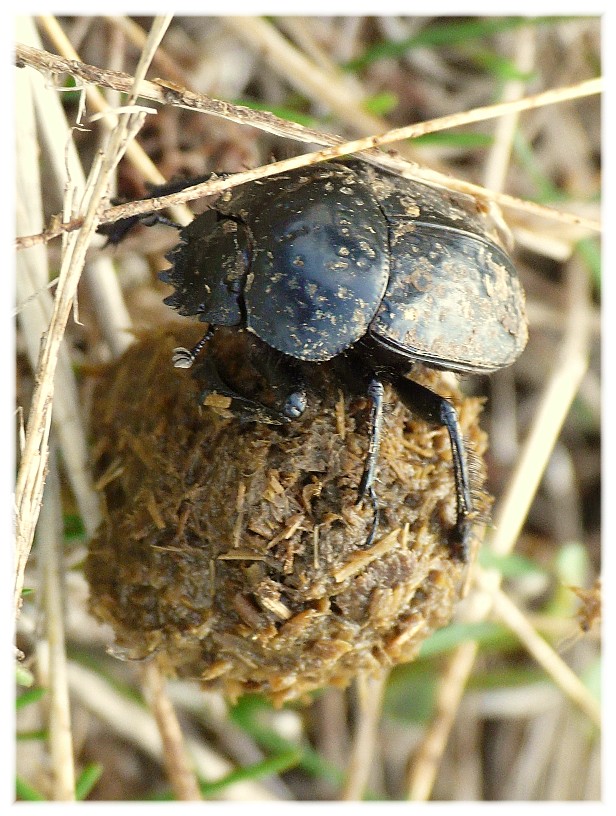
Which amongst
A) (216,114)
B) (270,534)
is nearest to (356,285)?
(216,114)

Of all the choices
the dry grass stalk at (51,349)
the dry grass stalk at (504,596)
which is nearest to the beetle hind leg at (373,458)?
the dry grass stalk at (51,349)

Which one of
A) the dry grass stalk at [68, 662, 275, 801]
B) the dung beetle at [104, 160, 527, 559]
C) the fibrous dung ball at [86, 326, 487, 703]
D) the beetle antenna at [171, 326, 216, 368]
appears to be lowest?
the dry grass stalk at [68, 662, 275, 801]

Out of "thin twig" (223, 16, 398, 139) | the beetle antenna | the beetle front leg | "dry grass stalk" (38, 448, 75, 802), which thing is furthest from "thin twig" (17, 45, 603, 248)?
"thin twig" (223, 16, 398, 139)

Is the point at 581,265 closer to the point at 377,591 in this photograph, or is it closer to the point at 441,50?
the point at 441,50

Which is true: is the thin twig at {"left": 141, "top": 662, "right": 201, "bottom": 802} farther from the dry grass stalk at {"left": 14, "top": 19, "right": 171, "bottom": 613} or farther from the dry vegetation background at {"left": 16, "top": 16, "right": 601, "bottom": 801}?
the dry grass stalk at {"left": 14, "top": 19, "right": 171, "bottom": 613}

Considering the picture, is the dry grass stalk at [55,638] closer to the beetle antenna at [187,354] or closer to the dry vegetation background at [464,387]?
the dry vegetation background at [464,387]

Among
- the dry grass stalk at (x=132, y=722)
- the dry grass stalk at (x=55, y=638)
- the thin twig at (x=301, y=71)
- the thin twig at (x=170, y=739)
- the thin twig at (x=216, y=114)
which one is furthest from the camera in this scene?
the thin twig at (x=301, y=71)

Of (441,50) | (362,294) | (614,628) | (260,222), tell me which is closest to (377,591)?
(362,294)
